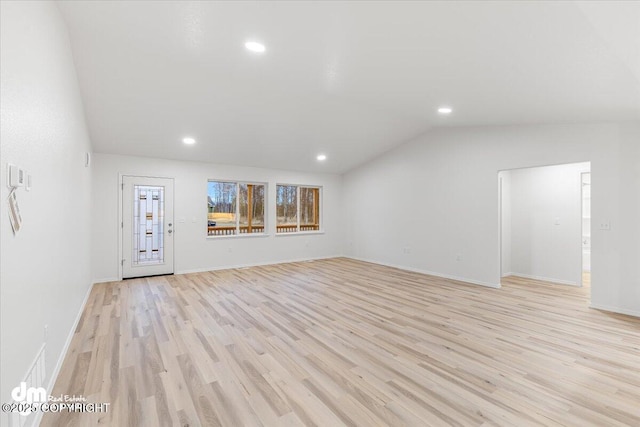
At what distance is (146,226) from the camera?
5.91 m

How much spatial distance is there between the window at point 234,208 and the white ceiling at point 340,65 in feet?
5.81

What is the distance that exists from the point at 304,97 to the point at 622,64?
3.27 m

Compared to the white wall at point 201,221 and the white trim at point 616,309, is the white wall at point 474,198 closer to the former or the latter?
the white trim at point 616,309

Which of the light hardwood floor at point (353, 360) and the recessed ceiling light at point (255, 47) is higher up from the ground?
the recessed ceiling light at point (255, 47)

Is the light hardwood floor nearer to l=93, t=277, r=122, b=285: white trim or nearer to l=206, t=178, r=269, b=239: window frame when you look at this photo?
l=93, t=277, r=122, b=285: white trim

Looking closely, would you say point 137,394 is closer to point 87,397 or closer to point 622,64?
point 87,397

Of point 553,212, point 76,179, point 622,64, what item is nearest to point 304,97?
point 76,179

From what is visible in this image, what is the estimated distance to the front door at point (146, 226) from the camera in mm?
5695

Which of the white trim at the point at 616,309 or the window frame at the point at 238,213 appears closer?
the white trim at the point at 616,309

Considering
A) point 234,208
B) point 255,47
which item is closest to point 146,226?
point 234,208

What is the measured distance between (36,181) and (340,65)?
8.85ft

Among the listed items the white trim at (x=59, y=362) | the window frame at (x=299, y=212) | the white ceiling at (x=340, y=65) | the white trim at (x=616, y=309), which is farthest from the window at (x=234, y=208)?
the white trim at (x=616, y=309)

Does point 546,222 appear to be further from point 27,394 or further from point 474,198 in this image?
point 27,394

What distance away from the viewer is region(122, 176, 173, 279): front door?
570 centimetres
